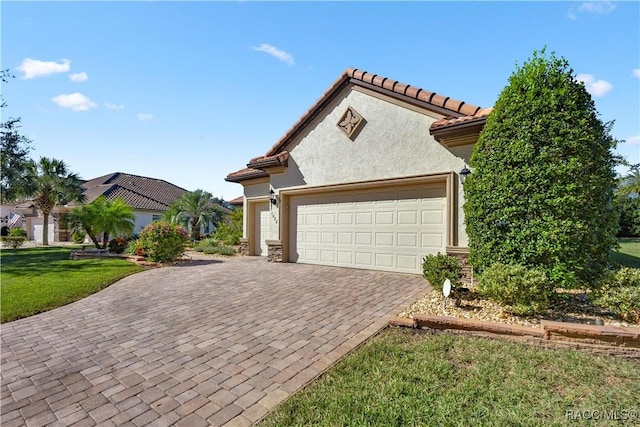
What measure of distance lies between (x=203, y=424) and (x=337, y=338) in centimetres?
215

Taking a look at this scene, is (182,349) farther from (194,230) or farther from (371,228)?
(194,230)

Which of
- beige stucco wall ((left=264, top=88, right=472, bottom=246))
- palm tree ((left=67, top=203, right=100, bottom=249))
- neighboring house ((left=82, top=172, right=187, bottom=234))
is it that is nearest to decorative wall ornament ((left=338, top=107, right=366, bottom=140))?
beige stucco wall ((left=264, top=88, right=472, bottom=246))

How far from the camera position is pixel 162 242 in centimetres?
1156

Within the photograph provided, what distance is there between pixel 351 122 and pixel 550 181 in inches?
244

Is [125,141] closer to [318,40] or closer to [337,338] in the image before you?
[318,40]

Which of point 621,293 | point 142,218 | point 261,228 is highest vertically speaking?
point 142,218

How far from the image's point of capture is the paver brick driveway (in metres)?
2.74

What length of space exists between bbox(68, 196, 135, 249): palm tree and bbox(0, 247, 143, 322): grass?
5.20m

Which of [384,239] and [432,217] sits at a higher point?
[432,217]

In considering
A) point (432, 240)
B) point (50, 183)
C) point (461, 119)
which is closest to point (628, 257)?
point (432, 240)

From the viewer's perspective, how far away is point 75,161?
24.2 metres

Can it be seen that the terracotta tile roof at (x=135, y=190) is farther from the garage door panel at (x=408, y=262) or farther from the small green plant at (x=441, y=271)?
the small green plant at (x=441, y=271)

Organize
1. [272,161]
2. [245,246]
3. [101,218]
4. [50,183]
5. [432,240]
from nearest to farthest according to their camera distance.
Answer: [432,240]
[272,161]
[245,246]
[101,218]
[50,183]

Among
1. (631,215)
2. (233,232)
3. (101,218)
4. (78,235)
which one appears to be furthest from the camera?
(631,215)
